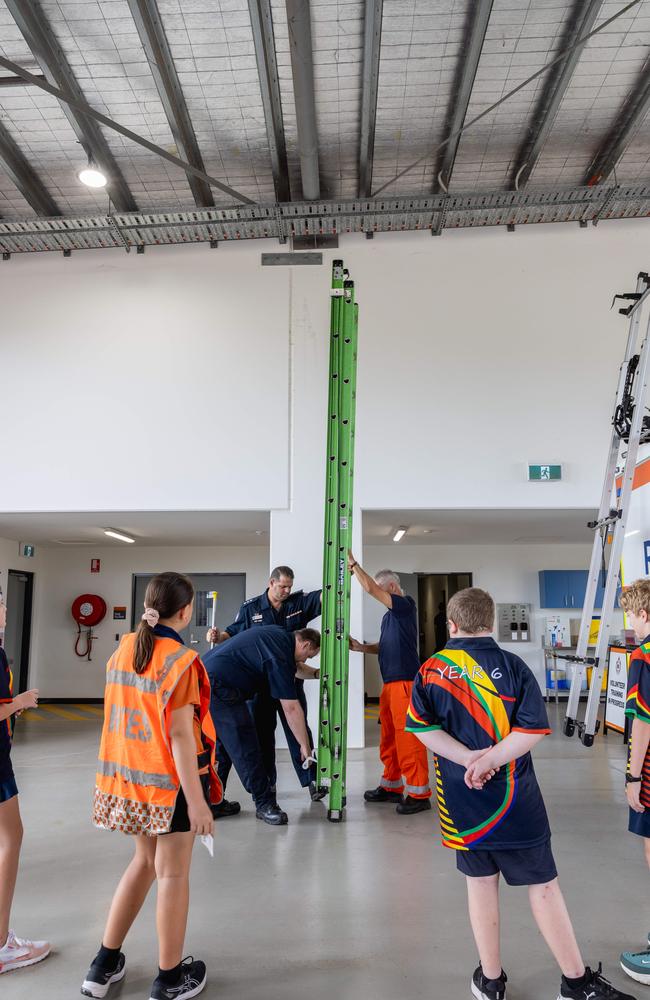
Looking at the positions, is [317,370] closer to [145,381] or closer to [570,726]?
[145,381]

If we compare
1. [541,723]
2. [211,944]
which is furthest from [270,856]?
[541,723]

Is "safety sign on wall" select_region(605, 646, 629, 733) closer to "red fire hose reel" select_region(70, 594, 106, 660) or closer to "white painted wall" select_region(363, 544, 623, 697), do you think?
"white painted wall" select_region(363, 544, 623, 697)

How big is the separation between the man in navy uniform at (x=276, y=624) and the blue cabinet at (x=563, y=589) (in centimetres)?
635

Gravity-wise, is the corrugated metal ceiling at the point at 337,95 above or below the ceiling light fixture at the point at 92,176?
above

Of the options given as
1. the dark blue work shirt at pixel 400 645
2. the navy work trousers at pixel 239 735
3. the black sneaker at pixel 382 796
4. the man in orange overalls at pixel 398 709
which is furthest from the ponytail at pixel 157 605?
the black sneaker at pixel 382 796

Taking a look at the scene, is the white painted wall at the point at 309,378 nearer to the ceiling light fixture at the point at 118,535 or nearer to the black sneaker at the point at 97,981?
the ceiling light fixture at the point at 118,535

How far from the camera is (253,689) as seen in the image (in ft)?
15.2

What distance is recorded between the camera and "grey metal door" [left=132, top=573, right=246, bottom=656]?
11.3 metres

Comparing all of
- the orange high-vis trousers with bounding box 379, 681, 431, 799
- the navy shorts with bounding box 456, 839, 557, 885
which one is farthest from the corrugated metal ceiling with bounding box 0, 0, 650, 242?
the navy shorts with bounding box 456, 839, 557, 885

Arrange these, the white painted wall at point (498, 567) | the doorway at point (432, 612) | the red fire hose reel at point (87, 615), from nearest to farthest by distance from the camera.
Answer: the white painted wall at point (498, 567), the red fire hose reel at point (87, 615), the doorway at point (432, 612)

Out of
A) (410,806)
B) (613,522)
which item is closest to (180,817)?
(410,806)

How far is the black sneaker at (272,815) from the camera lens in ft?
15.0

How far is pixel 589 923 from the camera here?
3.09 m

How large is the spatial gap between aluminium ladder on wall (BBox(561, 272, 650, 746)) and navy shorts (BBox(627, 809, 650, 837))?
1.16 m
